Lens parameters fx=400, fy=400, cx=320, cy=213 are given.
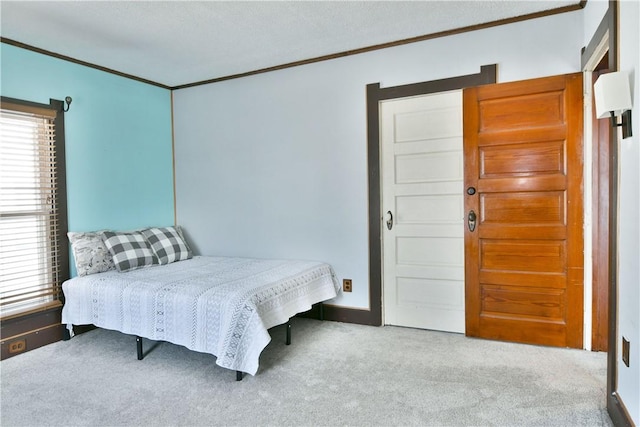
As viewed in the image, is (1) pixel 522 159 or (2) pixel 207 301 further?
(1) pixel 522 159

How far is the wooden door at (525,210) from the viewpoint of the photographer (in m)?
2.72

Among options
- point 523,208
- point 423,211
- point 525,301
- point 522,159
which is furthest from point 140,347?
point 522,159

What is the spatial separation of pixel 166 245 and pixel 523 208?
3028mm

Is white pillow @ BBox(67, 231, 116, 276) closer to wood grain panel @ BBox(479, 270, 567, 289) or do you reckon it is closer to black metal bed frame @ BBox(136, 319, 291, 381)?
black metal bed frame @ BBox(136, 319, 291, 381)

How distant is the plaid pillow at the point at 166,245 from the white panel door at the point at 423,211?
6.31ft

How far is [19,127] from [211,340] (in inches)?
87.7

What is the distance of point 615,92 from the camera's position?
171 cm

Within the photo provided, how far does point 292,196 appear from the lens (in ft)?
12.3

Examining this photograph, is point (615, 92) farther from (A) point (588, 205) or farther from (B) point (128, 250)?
(B) point (128, 250)

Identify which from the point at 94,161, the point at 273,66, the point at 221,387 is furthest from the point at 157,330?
the point at 273,66

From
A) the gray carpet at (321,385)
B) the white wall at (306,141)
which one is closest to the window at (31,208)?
the gray carpet at (321,385)

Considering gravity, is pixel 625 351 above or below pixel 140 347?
above

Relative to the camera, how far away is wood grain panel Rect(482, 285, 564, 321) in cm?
278

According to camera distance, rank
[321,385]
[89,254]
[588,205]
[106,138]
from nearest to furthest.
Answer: [321,385] < [588,205] < [89,254] < [106,138]
